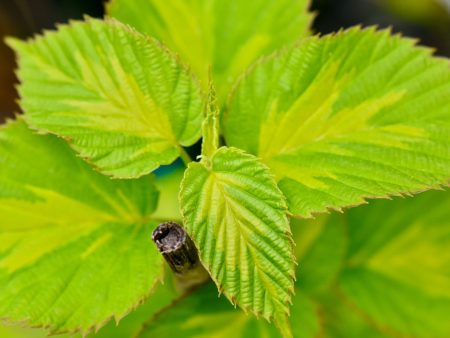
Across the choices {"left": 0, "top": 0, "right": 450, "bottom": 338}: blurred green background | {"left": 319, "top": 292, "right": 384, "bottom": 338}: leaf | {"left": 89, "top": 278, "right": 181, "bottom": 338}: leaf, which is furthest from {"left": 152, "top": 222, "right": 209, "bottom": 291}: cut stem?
{"left": 0, "top": 0, "right": 450, "bottom": 338}: blurred green background

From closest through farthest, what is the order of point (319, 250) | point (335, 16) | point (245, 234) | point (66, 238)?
point (245, 234) → point (66, 238) → point (319, 250) → point (335, 16)

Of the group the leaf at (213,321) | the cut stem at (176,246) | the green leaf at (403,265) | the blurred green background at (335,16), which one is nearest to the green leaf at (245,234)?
the cut stem at (176,246)

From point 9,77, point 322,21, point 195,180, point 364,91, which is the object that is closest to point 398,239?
point 364,91

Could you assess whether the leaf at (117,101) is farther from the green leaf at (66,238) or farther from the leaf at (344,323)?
the leaf at (344,323)

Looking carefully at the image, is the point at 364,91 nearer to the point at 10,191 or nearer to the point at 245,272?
the point at 245,272

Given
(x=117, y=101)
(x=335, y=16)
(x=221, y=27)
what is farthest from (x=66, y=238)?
(x=335, y=16)

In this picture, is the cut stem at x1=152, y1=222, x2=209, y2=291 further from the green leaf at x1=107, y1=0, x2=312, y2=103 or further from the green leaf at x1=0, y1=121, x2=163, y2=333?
the green leaf at x1=107, y1=0, x2=312, y2=103

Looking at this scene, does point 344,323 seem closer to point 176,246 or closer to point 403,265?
point 403,265
